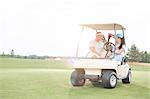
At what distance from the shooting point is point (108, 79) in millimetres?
8938

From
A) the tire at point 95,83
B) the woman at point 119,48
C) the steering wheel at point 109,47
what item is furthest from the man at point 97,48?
the tire at point 95,83

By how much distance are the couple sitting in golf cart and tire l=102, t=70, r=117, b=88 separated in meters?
0.53

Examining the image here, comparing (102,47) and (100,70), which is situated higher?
(102,47)

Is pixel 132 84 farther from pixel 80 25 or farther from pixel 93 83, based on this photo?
pixel 80 25

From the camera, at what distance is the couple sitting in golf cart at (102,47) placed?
9.41 m

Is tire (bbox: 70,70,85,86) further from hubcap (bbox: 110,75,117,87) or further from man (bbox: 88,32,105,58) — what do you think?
hubcap (bbox: 110,75,117,87)

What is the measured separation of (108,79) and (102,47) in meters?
0.94

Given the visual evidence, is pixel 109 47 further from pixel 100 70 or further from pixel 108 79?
pixel 108 79

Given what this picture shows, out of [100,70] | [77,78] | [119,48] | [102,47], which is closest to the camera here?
[100,70]

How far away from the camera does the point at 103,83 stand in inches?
357

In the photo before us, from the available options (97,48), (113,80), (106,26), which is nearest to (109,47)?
(97,48)

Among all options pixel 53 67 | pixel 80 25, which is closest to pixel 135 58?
pixel 80 25

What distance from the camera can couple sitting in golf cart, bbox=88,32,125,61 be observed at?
371 inches

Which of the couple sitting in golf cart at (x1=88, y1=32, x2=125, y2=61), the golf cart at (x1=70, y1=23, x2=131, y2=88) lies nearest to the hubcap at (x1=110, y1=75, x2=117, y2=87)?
the golf cart at (x1=70, y1=23, x2=131, y2=88)
